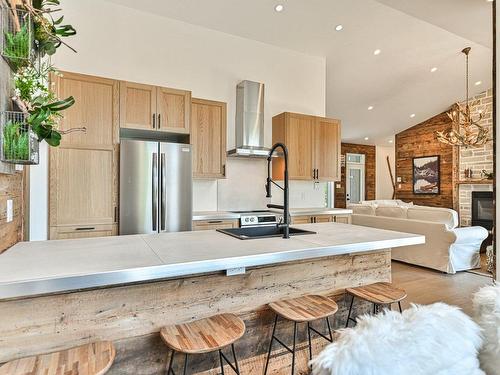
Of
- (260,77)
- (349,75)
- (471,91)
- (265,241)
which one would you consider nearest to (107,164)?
(265,241)

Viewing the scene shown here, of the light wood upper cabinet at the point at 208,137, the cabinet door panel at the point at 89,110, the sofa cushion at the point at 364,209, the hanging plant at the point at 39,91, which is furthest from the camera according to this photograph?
the sofa cushion at the point at 364,209

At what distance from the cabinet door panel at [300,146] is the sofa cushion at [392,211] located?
78.0 inches

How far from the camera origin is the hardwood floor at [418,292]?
6.45 feet

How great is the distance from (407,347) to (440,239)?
4422 mm

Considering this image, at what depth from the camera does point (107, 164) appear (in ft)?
10.4

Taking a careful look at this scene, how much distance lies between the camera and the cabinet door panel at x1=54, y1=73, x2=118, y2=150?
3049 millimetres

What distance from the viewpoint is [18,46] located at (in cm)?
160

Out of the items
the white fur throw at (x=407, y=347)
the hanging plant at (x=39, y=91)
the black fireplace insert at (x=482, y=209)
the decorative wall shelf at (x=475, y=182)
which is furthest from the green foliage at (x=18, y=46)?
the black fireplace insert at (x=482, y=209)

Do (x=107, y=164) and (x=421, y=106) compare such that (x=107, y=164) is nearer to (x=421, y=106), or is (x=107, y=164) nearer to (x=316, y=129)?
(x=316, y=129)

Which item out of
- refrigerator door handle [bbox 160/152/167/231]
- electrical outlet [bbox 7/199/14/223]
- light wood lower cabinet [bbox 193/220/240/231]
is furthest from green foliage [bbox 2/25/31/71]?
light wood lower cabinet [bbox 193/220/240/231]

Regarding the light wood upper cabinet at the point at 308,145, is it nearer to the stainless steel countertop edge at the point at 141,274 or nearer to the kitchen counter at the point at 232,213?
the kitchen counter at the point at 232,213

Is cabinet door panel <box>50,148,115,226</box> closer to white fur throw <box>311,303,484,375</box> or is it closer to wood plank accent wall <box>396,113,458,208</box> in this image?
white fur throw <box>311,303,484,375</box>

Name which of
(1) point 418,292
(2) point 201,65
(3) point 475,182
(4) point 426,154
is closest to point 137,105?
(2) point 201,65

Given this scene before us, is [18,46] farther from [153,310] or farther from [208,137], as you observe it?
[208,137]
